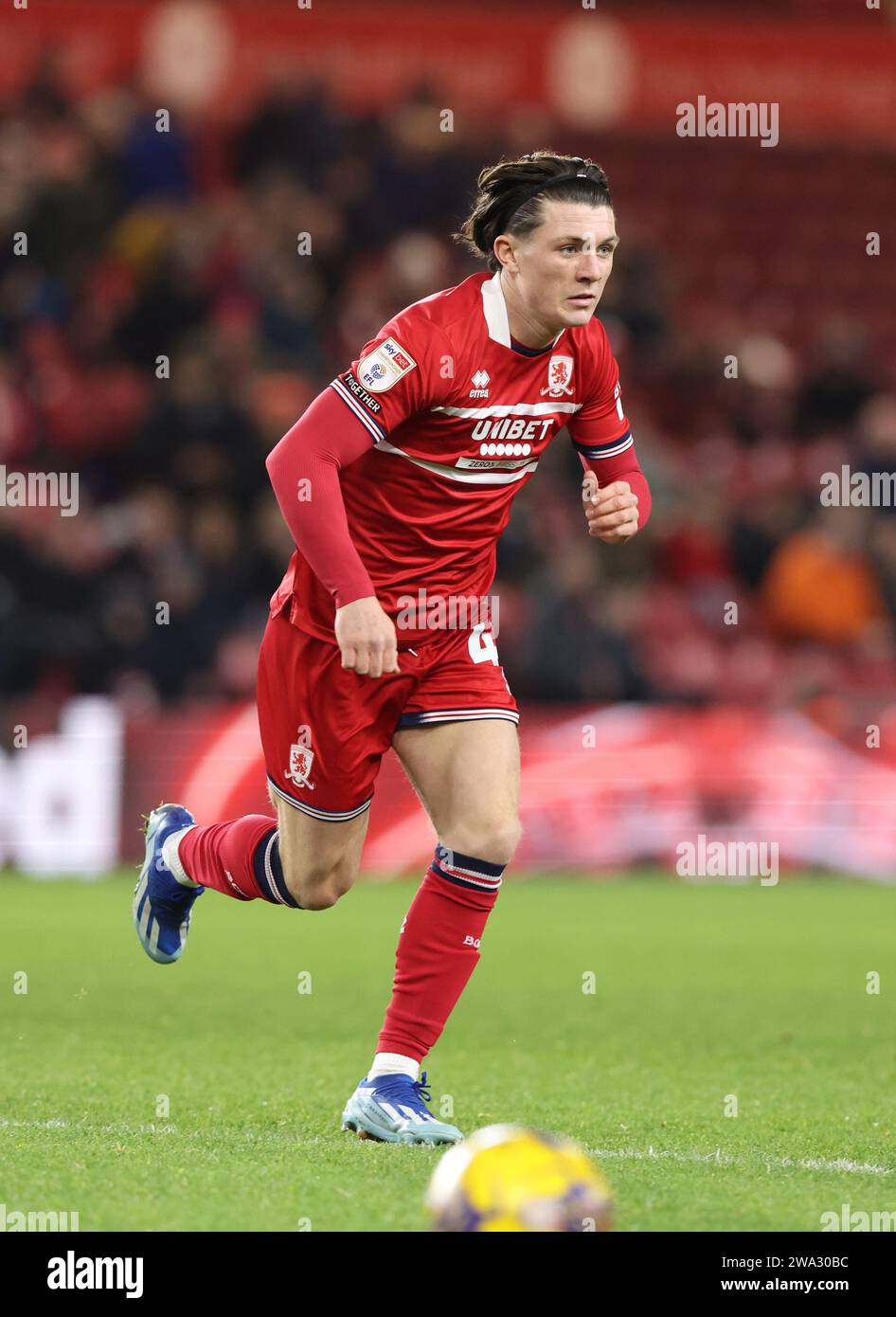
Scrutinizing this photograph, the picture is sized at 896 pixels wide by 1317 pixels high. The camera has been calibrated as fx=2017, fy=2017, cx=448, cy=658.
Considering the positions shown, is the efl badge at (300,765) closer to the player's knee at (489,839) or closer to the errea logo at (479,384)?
the player's knee at (489,839)

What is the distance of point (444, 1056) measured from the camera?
6.27 m

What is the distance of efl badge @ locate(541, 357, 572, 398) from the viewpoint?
509cm

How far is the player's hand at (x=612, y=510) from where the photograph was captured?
16.6 feet

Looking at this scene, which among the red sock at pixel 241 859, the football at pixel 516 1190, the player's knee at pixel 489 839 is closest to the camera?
the football at pixel 516 1190

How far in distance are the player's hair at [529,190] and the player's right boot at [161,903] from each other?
2.00m

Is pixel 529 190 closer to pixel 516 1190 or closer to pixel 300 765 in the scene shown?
pixel 300 765

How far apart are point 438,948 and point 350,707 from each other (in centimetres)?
64

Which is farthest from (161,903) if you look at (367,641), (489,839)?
(367,641)

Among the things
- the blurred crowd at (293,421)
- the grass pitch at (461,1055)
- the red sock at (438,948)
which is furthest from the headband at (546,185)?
the blurred crowd at (293,421)

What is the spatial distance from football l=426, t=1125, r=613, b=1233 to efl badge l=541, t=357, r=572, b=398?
2.30 meters

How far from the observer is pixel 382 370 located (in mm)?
4805

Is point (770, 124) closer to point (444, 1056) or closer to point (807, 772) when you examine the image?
point (807, 772)

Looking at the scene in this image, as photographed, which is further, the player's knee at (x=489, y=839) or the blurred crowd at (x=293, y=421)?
the blurred crowd at (x=293, y=421)

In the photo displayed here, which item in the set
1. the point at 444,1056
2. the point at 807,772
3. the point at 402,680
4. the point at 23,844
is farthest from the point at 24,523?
the point at 402,680
